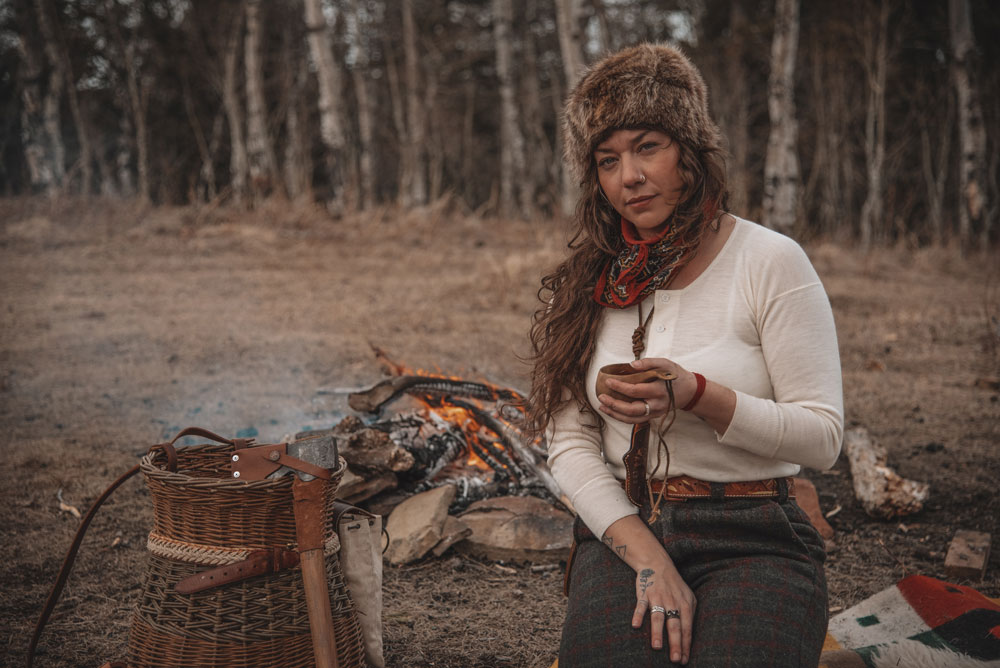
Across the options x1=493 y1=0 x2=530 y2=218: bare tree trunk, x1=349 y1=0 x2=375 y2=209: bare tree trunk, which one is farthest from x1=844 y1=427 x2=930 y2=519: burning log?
x1=349 y1=0 x2=375 y2=209: bare tree trunk

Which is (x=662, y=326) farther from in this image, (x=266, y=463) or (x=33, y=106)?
(x=33, y=106)

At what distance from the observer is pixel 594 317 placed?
6.45 feet

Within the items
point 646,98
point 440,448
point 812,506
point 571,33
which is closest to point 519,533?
point 440,448

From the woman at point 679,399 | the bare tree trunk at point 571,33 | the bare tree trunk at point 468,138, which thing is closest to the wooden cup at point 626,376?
the woman at point 679,399

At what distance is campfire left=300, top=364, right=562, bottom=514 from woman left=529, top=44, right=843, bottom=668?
143 cm

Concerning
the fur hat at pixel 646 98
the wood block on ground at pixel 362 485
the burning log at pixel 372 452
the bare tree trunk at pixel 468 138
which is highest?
the bare tree trunk at pixel 468 138

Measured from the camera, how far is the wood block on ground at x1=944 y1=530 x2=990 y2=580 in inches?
111

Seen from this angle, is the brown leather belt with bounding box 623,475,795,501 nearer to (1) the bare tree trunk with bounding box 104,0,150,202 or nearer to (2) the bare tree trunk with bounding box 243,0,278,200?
(2) the bare tree trunk with bounding box 243,0,278,200

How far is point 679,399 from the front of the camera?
1.59 metres

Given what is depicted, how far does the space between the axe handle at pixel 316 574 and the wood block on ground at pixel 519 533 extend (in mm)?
1396

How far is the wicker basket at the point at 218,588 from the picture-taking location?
5.65 ft

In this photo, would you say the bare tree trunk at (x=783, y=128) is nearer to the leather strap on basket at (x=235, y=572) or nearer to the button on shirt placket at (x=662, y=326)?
the button on shirt placket at (x=662, y=326)

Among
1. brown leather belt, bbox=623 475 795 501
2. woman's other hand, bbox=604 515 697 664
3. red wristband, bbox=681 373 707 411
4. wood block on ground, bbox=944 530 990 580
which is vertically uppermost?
red wristband, bbox=681 373 707 411

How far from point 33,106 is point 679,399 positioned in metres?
17.8
